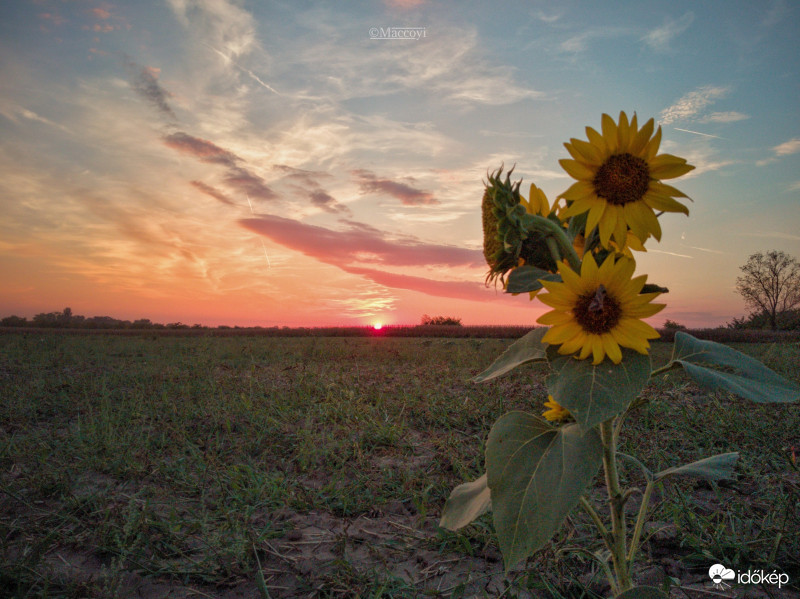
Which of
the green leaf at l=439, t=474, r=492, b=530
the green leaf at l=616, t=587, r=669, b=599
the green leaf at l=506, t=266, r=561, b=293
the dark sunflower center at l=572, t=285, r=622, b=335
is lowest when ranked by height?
the green leaf at l=616, t=587, r=669, b=599

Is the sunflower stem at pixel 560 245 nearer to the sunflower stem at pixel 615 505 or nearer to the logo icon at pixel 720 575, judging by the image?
the sunflower stem at pixel 615 505

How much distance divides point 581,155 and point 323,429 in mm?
3923

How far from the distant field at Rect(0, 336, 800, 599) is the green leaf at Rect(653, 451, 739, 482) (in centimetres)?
57

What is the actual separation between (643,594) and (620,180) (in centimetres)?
115

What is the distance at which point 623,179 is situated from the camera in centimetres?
130

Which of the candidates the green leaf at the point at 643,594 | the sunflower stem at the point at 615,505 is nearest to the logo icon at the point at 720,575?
the sunflower stem at the point at 615,505

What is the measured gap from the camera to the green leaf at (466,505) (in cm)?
156

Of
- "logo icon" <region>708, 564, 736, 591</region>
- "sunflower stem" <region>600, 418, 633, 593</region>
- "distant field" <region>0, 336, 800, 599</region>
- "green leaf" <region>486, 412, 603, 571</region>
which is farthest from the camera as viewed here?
"distant field" <region>0, 336, 800, 599</region>

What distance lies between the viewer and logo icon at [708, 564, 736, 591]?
2.20m

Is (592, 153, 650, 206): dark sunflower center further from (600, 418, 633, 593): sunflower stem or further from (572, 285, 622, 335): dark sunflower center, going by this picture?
(600, 418, 633, 593): sunflower stem

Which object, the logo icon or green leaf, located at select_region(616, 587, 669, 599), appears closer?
green leaf, located at select_region(616, 587, 669, 599)

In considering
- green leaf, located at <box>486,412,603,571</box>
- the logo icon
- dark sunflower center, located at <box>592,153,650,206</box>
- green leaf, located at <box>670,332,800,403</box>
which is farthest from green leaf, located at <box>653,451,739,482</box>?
dark sunflower center, located at <box>592,153,650,206</box>

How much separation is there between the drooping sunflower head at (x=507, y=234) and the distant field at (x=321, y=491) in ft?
4.12

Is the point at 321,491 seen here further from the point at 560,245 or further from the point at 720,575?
→ the point at 560,245
